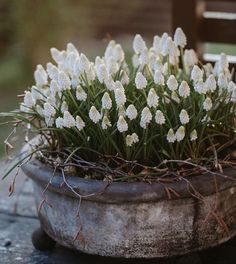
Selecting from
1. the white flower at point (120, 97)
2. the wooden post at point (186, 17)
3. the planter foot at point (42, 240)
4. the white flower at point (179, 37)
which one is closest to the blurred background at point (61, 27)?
the wooden post at point (186, 17)

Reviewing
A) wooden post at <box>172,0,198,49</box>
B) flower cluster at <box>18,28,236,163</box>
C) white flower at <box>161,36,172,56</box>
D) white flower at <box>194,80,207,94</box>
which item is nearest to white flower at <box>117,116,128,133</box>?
flower cluster at <box>18,28,236,163</box>

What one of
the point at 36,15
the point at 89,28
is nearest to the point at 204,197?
the point at 36,15

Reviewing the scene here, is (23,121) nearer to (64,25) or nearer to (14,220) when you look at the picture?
(14,220)

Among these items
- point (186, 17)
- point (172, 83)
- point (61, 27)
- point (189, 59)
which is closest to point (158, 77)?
point (172, 83)

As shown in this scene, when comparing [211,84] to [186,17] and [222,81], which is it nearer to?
[222,81]

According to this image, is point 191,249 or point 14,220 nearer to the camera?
point 191,249
